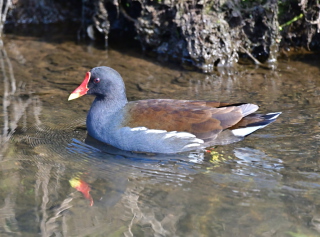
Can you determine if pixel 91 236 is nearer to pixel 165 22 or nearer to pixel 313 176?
pixel 313 176

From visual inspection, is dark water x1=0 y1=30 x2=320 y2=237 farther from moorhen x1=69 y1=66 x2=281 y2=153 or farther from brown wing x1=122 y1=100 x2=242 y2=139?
brown wing x1=122 y1=100 x2=242 y2=139

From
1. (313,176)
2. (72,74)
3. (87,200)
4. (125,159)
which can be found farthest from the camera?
(72,74)

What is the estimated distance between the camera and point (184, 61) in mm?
7566

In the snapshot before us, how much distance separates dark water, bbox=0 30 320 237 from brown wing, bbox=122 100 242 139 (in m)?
0.26

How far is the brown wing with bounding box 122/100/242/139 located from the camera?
494 cm

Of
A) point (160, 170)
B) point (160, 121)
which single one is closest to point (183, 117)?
point (160, 121)

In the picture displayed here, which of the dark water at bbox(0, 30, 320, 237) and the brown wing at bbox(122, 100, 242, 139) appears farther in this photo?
the brown wing at bbox(122, 100, 242, 139)

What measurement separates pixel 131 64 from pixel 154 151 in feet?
9.39

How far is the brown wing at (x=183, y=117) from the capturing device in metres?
4.94

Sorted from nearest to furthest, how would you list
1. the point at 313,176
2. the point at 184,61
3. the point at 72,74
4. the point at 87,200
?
1. the point at 87,200
2. the point at 313,176
3. the point at 72,74
4. the point at 184,61

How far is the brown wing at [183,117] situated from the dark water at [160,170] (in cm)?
26

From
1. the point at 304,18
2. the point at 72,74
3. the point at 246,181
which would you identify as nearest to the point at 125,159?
the point at 246,181

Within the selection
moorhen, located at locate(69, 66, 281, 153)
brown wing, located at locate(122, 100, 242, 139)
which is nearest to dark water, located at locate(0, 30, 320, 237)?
moorhen, located at locate(69, 66, 281, 153)

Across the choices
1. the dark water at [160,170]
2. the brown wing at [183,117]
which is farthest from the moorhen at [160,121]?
the dark water at [160,170]
